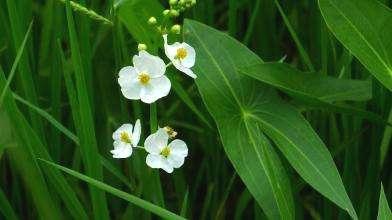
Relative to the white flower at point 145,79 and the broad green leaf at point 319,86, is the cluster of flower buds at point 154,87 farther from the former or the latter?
the broad green leaf at point 319,86

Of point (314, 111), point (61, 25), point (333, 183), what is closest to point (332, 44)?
point (314, 111)

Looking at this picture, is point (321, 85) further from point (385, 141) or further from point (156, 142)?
point (156, 142)

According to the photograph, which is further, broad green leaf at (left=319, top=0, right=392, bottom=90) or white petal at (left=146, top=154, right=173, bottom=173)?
broad green leaf at (left=319, top=0, right=392, bottom=90)

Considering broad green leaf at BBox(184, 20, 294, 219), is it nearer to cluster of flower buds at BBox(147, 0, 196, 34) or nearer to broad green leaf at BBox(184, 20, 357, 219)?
broad green leaf at BBox(184, 20, 357, 219)

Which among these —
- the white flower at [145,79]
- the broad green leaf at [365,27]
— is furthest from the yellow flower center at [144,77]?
the broad green leaf at [365,27]

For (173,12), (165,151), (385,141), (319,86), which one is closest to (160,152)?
(165,151)

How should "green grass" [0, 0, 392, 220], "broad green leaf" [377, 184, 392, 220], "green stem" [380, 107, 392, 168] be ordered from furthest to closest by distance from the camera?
"green stem" [380, 107, 392, 168], "green grass" [0, 0, 392, 220], "broad green leaf" [377, 184, 392, 220]

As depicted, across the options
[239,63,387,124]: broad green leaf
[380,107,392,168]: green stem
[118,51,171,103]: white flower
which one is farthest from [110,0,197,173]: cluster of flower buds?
[380,107,392,168]: green stem
